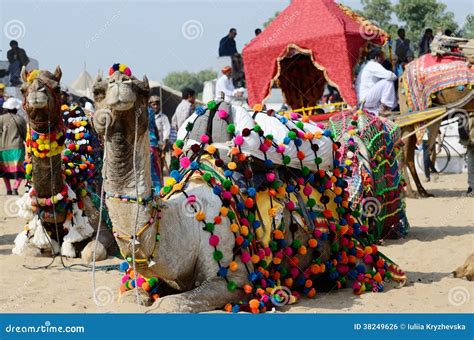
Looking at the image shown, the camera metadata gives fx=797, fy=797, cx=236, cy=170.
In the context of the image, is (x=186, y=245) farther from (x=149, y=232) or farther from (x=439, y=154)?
(x=439, y=154)

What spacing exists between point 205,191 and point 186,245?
0.44m

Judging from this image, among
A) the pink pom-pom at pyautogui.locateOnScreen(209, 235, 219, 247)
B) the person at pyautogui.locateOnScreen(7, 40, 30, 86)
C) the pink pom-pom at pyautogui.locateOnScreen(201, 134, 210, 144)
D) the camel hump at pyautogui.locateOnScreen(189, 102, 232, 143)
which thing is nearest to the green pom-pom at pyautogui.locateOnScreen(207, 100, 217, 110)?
the camel hump at pyautogui.locateOnScreen(189, 102, 232, 143)

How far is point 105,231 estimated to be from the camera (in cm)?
834

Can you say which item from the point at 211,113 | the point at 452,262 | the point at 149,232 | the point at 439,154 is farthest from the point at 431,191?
the point at 149,232

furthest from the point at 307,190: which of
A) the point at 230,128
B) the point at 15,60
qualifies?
the point at 15,60

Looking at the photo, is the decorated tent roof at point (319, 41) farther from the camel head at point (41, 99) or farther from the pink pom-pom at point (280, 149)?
the pink pom-pom at point (280, 149)

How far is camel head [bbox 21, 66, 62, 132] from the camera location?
7234 millimetres

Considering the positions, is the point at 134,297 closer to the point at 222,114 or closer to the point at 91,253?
the point at 222,114

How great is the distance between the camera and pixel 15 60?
19891 mm

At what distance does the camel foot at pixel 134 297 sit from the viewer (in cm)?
541

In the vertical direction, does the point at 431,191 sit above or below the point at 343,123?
below

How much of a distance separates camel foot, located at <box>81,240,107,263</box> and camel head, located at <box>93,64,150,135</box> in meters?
3.23

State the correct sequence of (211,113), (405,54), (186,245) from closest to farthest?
(186,245), (211,113), (405,54)

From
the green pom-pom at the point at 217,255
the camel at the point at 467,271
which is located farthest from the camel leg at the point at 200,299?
the camel at the point at 467,271
